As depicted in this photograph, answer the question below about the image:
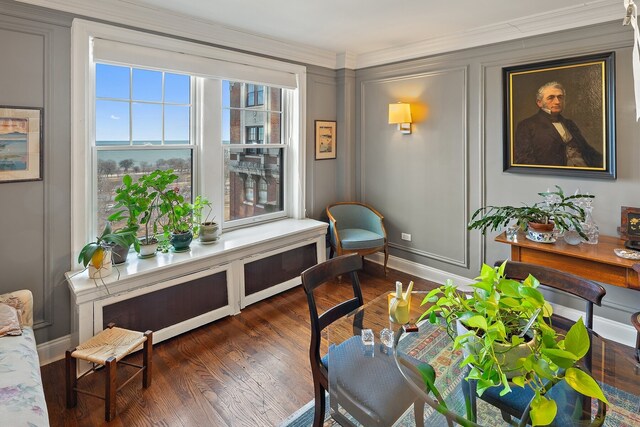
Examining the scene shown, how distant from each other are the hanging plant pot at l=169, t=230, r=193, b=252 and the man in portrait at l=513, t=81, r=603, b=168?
2.99 m

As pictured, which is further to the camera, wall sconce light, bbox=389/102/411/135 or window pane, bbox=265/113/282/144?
window pane, bbox=265/113/282/144

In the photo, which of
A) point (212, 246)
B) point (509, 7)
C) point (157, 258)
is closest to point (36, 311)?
point (157, 258)

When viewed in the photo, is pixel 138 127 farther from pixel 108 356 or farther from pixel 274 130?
pixel 108 356

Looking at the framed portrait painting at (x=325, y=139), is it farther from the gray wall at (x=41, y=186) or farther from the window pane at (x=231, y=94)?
the gray wall at (x=41, y=186)

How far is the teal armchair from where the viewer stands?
156 inches

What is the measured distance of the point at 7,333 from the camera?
6.35 feet

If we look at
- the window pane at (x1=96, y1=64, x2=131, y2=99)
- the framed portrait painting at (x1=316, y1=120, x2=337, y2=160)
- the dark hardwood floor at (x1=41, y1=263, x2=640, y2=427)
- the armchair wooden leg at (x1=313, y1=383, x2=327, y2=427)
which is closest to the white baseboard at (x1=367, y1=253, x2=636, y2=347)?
the dark hardwood floor at (x1=41, y1=263, x2=640, y2=427)

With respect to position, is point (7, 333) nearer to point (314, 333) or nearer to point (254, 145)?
point (314, 333)

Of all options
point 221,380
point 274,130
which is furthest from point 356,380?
point 274,130

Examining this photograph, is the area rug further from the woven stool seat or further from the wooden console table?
the woven stool seat

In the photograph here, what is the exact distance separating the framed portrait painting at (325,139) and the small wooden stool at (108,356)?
281 cm

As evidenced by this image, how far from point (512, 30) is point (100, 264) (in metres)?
3.78

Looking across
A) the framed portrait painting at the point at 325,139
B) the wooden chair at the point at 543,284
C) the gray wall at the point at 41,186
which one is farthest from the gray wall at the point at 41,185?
the wooden chair at the point at 543,284

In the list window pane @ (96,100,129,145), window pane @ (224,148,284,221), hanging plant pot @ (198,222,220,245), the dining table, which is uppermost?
window pane @ (96,100,129,145)
